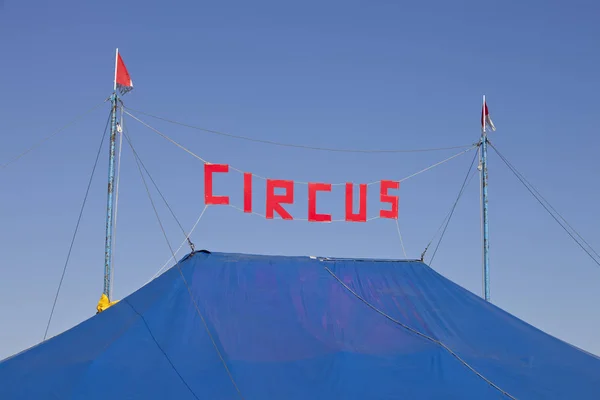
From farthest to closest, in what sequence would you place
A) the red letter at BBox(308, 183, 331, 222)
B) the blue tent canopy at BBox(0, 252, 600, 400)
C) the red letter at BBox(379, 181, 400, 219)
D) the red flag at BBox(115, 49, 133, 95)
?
1. the red letter at BBox(379, 181, 400, 219)
2. the red letter at BBox(308, 183, 331, 222)
3. the red flag at BBox(115, 49, 133, 95)
4. the blue tent canopy at BBox(0, 252, 600, 400)

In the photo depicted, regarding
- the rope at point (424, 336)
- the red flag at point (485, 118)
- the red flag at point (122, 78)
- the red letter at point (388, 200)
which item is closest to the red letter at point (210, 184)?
the red flag at point (122, 78)

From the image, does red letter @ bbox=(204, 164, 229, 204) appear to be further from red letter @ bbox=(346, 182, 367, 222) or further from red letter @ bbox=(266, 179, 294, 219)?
red letter @ bbox=(346, 182, 367, 222)

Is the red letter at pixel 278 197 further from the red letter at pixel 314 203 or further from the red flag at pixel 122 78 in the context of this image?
the red flag at pixel 122 78

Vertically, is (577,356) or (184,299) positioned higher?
(184,299)

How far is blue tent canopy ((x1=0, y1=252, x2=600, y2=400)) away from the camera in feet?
30.4

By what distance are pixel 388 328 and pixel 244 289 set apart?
201cm

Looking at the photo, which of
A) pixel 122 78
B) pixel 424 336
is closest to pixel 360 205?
pixel 424 336

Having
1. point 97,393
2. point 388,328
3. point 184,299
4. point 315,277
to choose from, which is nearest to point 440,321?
point 388,328

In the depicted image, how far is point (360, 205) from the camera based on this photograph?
13.8 meters

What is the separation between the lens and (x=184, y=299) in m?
10.6

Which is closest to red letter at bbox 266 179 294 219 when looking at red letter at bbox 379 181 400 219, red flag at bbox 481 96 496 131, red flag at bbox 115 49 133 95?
red letter at bbox 379 181 400 219

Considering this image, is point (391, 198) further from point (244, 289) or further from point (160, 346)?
point (160, 346)

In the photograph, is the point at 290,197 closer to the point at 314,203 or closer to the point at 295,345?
the point at 314,203

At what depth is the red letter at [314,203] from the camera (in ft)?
44.3
